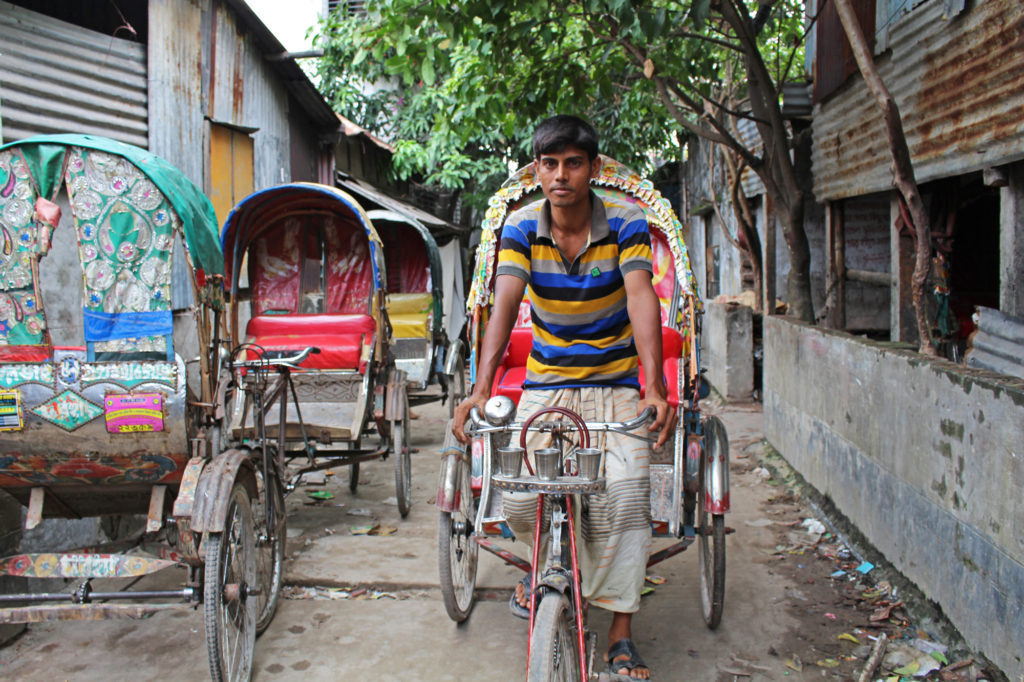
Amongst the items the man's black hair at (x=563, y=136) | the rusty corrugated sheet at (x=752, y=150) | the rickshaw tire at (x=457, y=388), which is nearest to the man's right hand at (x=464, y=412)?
the man's black hair at (x=563, y=136)

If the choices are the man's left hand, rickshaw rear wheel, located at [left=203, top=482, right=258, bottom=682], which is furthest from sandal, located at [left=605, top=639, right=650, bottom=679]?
rickshaw rear wheel, located at [left=203, top=482, right=258, bottom=682]

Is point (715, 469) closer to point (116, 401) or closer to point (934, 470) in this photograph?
point (934, 470)

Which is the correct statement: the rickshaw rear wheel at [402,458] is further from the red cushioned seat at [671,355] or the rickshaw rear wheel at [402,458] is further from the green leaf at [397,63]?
the green leaf at [397,63]

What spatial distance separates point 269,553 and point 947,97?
5346 mm

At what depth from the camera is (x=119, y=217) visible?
349 cm

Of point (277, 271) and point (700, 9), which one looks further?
point (277, 271)

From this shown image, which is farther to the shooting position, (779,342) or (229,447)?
(779,342)

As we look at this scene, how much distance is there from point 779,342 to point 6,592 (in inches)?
230

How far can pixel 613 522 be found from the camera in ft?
9.26

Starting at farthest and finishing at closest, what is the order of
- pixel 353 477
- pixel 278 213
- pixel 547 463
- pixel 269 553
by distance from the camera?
pixel 278 213
pixel 353 477
pixel 269 553
pixel 547 463

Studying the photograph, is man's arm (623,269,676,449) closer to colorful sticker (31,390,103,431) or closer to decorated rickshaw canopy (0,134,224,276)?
decorated rickshaw canopy (0,134,224,276)

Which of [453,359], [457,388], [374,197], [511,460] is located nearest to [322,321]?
[453,359]

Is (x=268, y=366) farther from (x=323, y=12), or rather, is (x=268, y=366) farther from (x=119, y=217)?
(x=323, y=12)

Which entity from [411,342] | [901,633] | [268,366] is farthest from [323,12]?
[901,633]
